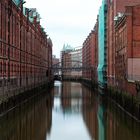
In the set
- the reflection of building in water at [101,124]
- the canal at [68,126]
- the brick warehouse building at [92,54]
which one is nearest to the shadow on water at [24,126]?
the canal at [68,126]

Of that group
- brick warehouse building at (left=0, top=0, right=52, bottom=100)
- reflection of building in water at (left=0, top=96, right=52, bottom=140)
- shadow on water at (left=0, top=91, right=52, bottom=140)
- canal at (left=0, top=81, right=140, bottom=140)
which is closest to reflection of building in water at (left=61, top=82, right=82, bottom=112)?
brick warehouse building at (left=0, top=0, right=52, bottom=100)

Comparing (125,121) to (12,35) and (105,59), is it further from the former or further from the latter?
(105,59)

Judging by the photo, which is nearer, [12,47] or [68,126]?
[68,126]

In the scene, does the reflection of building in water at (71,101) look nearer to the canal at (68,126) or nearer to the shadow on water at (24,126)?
the canal at (68,126)

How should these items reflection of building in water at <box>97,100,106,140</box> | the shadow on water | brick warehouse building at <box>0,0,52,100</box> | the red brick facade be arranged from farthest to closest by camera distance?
the red brick facade < brick warehouse building at <box>0,0,52,100</box> < reflection of building in water at <box>97,100,106,140</box> < the shadow on water

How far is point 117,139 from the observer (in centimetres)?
2098

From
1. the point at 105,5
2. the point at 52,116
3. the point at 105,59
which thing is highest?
the point at 105,5

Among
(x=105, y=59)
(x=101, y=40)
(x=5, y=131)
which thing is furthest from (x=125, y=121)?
(x=101, y=40)

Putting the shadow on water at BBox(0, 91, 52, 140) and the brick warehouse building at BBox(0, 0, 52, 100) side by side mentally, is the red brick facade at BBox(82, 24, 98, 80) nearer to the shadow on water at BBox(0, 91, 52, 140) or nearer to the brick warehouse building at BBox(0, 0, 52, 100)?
the brick warehouse building at BBox(0, 0, 52, 100)

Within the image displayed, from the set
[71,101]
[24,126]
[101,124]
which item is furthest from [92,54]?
[24,126]

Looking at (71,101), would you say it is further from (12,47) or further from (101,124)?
(101,124)

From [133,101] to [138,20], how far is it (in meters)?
12.3

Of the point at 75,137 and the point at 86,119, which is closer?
the point at 75,137

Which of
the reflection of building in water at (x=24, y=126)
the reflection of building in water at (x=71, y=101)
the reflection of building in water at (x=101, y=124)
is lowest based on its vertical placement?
the reflection of building in water at (x=71, y=101)
